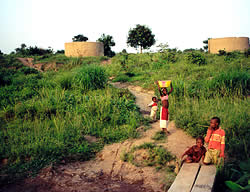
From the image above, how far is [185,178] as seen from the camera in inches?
116

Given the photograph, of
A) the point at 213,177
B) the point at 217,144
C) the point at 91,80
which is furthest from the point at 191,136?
the point at 91,80

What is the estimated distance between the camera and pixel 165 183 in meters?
3.45

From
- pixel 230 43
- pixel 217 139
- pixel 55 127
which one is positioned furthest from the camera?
pixel 230 43

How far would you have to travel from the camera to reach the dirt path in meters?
3.45

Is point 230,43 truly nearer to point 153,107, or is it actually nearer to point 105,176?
point 153,107

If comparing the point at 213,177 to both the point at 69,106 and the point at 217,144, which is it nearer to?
the point at 217,144

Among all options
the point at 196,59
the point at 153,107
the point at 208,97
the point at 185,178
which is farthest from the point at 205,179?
the point at 196,59

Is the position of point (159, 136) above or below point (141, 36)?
below

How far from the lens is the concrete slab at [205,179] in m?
2.62

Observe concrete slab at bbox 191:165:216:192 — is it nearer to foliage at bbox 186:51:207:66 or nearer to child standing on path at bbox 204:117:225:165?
child standing on path at bbox 204:117:225:165

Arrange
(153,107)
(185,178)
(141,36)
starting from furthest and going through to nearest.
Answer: (141,36)
(153,107)
(185,178)

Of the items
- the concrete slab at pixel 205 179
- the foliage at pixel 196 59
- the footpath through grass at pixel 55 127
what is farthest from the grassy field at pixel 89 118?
the foliage at pixel 196 59

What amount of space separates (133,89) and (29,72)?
23.5 feet

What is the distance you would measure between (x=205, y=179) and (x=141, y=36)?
81.9ft
